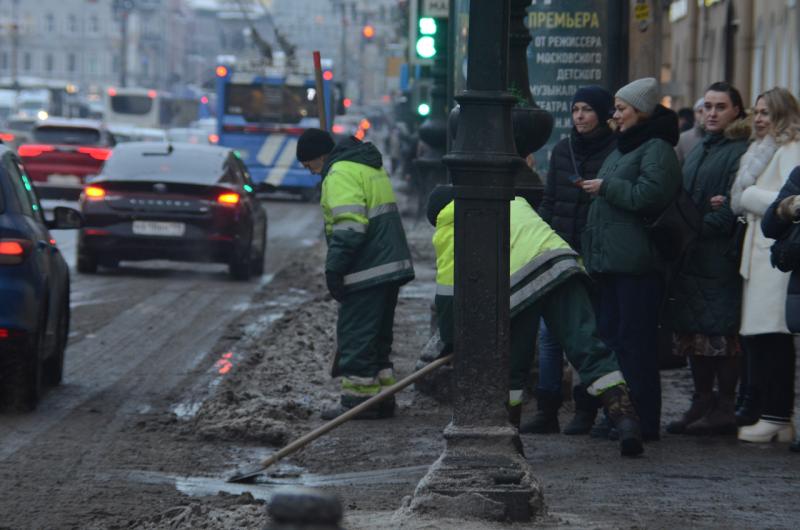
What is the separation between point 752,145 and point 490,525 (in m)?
3.46

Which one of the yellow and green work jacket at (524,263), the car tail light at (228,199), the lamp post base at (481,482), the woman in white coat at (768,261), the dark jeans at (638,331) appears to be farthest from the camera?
the car tail light at (228,199)

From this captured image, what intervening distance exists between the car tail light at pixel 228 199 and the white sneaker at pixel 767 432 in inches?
442

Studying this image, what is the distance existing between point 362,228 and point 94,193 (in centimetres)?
962

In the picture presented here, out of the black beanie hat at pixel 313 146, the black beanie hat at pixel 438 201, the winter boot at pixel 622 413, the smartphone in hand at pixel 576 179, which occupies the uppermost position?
the black beanie hat at pixel 313 146

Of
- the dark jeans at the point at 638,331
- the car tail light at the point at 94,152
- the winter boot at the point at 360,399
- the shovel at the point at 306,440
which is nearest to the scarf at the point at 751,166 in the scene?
the dark jeans at the point at 638,331

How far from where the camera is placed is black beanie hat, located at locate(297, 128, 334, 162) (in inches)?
407

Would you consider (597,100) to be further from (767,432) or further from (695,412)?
(767,432)

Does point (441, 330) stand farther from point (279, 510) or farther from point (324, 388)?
point (279, 510)

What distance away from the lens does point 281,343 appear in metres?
13.4

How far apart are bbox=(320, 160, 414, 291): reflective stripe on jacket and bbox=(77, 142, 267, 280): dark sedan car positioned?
9166 millimetres

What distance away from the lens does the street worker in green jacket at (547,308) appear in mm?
7887

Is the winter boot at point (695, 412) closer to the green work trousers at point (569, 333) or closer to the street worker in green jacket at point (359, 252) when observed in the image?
the green work trousers at point (569, 333)

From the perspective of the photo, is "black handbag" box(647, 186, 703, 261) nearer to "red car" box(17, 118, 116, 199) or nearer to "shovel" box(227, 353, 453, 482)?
"shovel" box(227, 353, 453, 482)

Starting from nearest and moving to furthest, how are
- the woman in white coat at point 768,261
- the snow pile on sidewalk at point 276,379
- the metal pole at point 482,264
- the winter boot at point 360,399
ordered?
the metal pole at point 482,264 → the woman in white coat at point 768,261 → the snow pile on sidewalk at point 276,379 → the winter boot at point 360,399
